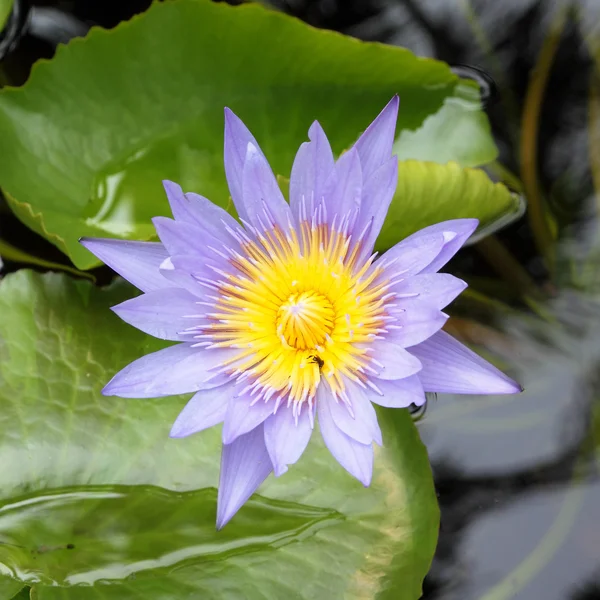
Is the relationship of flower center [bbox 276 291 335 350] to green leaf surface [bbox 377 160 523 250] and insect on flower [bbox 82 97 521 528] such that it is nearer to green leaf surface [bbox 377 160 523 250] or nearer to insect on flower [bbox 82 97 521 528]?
insect on flower [bbox 82 97 521 528]

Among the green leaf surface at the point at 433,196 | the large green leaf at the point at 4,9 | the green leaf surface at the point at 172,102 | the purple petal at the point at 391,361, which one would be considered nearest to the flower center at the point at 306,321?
the purple petal at the point at 391,361

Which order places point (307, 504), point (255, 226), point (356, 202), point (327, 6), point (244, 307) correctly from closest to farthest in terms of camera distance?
point (356, 202)
point (255, 226)
point (244, 307)
point (307, 504)
point (327, 6)

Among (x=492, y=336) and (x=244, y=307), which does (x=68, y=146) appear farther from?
(x=492, y=336)

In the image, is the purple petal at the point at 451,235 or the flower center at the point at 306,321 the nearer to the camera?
the purple petal at the point at 451,235

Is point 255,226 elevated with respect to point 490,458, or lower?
elevated

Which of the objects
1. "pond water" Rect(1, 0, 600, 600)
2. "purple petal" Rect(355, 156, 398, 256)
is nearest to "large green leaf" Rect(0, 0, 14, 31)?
"pond water" Rect(1, 0, 600, 600)

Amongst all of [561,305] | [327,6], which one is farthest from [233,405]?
[327,6]

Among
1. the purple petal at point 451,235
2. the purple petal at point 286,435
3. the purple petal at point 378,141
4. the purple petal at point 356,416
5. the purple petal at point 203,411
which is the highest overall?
the purple petal at point 378,141

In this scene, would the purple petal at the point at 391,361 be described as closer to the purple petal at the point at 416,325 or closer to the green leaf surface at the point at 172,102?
the purple petal at the point at 416,325
